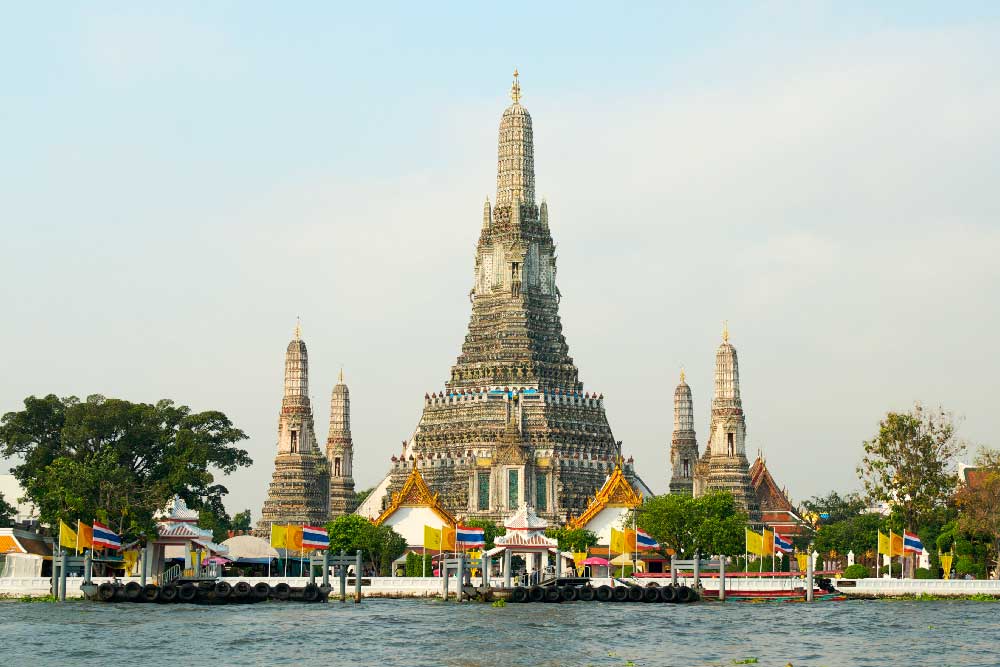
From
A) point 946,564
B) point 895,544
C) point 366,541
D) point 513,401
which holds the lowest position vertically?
point 946,564

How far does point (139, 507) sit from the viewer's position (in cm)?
9388

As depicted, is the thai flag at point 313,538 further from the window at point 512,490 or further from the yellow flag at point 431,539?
the window at point 512,490

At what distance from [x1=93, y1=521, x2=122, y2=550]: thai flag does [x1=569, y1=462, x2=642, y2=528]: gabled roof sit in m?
39.1

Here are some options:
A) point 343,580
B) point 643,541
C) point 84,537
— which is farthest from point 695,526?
point 84,537

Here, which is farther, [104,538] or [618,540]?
[618,540]

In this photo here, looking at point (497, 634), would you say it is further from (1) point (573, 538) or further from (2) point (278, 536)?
(1) point (573, 538)

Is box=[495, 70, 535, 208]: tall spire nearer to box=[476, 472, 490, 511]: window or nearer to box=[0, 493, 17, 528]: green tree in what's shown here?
box=[476, 472, 490, 511]: window

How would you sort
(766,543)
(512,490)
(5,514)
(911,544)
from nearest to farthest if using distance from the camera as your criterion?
(911,544) → (766,543) → (5,514) → (512,490)

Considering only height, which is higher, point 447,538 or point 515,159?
point 515,159

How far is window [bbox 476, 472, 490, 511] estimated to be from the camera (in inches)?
5108

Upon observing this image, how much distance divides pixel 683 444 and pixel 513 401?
20.5m

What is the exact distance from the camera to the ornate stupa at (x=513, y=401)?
429ft

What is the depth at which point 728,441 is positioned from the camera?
136500mm

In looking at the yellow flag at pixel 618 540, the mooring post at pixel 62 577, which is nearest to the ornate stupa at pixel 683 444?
the yellow flag at pixel 618 540
